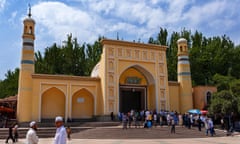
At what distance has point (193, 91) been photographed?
86.9ft

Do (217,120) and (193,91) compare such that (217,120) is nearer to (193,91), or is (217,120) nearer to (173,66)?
(193,91)

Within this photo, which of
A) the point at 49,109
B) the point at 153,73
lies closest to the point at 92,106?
the point at 49,109

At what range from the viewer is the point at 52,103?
22.0 meters

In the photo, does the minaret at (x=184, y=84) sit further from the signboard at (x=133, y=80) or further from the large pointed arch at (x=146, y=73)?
the signboard at (x=133, y=80)

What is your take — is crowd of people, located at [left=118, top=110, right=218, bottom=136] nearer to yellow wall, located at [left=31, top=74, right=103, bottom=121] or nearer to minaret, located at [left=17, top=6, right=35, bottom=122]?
yellow wall, located at [left=31, top=74, right=103, bottom=121]

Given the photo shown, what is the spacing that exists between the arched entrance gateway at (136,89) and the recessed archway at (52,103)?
17.7ft

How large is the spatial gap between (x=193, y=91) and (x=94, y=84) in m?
10.2

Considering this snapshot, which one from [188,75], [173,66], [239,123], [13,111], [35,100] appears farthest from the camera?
[173,66]

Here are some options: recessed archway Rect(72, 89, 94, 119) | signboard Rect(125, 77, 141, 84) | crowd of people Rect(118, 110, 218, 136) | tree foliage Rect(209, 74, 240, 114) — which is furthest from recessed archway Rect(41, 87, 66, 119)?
tree foliage Rect(209, 74, 240, 114)

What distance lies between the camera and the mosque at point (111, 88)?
20688mm

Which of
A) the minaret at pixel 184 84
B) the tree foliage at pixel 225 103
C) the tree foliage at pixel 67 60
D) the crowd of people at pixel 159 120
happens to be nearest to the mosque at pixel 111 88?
the minaret at pixel 184 84

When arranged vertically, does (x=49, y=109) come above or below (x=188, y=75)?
below

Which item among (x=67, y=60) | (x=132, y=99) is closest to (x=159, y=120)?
(x=132, y=99)

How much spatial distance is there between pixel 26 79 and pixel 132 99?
9976mm
